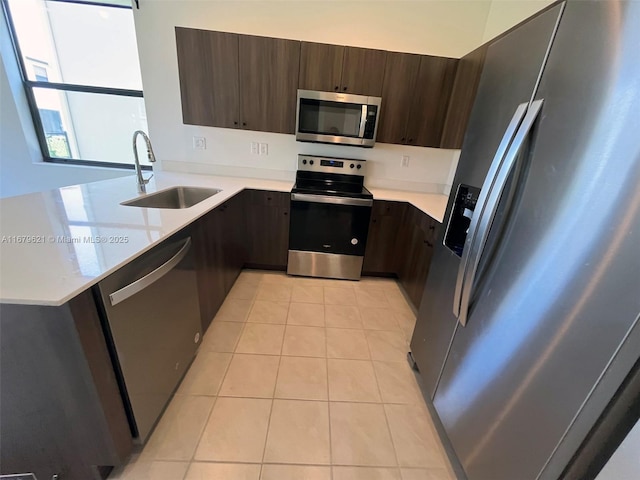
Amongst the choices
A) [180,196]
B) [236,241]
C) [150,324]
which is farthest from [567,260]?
[180,196]

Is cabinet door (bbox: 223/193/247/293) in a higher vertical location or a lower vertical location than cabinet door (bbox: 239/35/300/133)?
lower

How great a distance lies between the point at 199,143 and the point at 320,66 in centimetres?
139

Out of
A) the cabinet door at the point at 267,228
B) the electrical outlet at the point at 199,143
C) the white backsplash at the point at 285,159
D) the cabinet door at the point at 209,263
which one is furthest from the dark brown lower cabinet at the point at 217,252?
the electrical outlet at the point at 199,143

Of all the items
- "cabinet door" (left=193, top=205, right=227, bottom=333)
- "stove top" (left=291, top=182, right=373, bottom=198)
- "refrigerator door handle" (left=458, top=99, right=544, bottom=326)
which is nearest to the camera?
"refrigerator door handle" (left=458, top=99, right=544, bottom=326)

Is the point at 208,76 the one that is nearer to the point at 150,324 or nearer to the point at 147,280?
the point at 147,280

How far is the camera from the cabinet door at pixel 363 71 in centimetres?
217

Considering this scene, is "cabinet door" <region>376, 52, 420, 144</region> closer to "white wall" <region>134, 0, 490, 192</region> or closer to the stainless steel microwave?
the stainless steel microwave

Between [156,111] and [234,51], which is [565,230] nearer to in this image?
[234,51]

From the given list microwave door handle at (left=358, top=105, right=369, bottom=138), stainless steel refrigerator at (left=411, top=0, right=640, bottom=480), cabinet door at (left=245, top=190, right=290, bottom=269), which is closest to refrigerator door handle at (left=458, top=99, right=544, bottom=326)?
stainless steel refrigerator at (left=411, top=0, right=640, bottom=480)

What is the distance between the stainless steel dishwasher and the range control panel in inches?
63.1

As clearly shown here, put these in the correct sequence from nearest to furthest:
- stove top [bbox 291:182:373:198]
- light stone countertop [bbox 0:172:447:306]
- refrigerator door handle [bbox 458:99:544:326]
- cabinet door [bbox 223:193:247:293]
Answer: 1. light stone countertop [bbox 0:172:447:306]
2. refrigerator door handle [bbox 458:99:544:326]
3. cabinet door [bbox 223:193:247:293]
4. stove top [bbox 291:182:373:198]

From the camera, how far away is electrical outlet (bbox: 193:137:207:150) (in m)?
2.63

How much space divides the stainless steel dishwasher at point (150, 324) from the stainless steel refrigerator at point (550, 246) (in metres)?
1.24

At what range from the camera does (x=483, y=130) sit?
3.54ft
